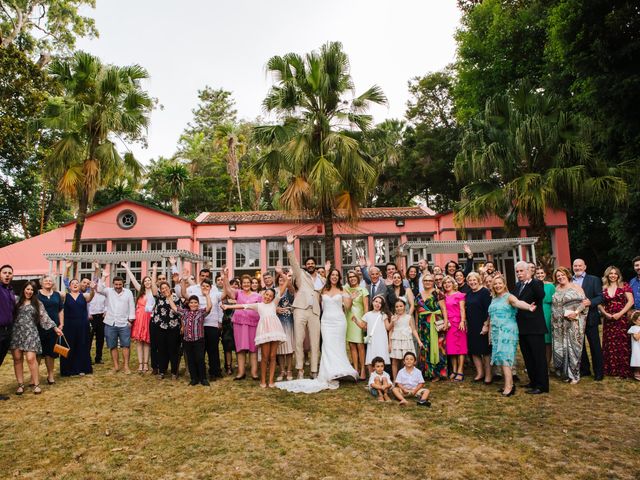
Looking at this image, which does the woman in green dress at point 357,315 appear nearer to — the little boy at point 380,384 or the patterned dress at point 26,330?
the little boy at point 380,384

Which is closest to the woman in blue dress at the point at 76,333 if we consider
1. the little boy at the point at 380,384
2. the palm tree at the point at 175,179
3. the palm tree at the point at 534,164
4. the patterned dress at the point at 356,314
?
the patterned dress at the point at 356,314

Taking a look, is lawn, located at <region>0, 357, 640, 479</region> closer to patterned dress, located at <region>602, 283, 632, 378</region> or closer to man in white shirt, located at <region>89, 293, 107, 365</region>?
patterned dress, located at <region>602, 283, 632, 378</region>

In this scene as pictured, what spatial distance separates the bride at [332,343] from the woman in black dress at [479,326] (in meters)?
1.73

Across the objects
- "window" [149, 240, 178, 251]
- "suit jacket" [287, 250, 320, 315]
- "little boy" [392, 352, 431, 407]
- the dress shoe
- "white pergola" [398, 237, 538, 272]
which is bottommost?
the dress shoe

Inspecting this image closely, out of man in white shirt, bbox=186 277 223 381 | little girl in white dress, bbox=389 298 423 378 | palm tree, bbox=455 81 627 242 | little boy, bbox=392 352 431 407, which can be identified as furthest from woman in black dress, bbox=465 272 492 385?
palm tree, bbox=455 81 627 242

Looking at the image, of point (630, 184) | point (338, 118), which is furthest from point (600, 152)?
point (338, 118)

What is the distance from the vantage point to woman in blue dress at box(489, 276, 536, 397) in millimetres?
5730

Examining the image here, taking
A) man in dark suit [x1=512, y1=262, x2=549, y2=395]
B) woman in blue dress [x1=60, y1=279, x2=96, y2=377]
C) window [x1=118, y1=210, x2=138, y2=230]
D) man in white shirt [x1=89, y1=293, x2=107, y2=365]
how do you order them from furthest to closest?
window [x1=118, y1=210, x2=138, y2=230], man in white shirt [x1=89, y1=293, x2=107, y2=365], woman in blue dress [x1=60, y1=279, x2=96, y2=377], man in dark suit [x1=512, y1=262, x2=549, y2=395]

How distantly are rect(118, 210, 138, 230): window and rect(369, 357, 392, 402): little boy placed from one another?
1510cm

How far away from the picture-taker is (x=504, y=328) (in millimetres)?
5840

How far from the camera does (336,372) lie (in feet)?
21.1

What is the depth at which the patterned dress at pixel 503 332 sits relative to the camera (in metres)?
5.76

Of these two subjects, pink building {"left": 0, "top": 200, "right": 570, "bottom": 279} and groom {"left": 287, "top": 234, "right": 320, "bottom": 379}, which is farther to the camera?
pink building {"left": 0, "top": 200, "right": 570, "bottom": 279}

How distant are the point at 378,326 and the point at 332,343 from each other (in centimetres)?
71
